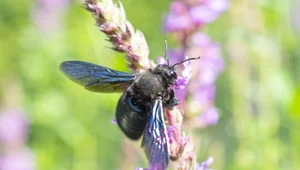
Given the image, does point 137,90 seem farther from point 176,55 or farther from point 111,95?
point 111,95

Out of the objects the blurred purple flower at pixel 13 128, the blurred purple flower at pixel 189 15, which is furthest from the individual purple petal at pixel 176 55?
the blurred purple flower at pixel 13 128

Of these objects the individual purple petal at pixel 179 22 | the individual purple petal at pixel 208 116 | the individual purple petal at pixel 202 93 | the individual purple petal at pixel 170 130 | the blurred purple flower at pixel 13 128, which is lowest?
the blurred purple flower at pixel 13 128

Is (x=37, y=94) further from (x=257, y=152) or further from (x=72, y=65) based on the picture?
(x=72, y=65)

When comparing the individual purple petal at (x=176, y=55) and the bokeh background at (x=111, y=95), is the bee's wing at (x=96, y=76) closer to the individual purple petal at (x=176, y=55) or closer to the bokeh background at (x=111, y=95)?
the bokeh background at (x=111, y=95)

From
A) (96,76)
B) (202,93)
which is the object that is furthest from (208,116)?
(96,76)

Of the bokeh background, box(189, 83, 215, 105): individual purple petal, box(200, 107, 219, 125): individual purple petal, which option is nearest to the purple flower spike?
the bokeh background

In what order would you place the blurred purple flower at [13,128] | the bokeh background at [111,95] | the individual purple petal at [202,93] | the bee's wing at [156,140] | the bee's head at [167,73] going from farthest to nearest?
the blurred purple flower at [13,128] < the bokeh background at [111,95] < the individual purple petal at [202,93] < the bee's head at [167,73] < the bee's wing at [156,140]

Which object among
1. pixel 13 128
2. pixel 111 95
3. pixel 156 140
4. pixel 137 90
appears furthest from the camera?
pixel 13 128
